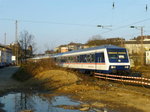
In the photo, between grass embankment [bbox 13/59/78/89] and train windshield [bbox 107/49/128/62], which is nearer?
grass embankment [bbox 13/59/78/89]

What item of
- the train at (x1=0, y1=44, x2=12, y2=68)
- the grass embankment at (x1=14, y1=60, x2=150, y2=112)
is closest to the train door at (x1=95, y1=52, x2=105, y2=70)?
the grass embankment at (x1=14, y1=60, x2=150, y2=112)

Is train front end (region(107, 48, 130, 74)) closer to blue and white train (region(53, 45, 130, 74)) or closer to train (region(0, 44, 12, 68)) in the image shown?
blue and white train (region(53, 45, 130, 74))

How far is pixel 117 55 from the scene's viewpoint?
83.2 ft

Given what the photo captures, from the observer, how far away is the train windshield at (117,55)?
24.9 m

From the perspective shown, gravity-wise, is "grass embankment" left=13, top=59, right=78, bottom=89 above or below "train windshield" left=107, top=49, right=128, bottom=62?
below

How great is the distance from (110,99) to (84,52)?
16710 mm

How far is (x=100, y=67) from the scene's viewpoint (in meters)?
25.6

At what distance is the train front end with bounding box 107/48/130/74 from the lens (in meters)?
24.4

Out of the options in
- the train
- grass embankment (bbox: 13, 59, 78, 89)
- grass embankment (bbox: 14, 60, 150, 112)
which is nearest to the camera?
grass embankment (bbox: 14, 60, 150, 112)

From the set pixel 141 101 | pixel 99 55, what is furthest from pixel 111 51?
pixel 141 101

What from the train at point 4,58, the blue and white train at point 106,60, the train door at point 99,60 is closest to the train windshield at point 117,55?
the blue and white train at point 106,60

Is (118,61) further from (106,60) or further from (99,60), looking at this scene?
(99,60)

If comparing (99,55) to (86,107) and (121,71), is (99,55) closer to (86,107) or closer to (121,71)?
(121,71)

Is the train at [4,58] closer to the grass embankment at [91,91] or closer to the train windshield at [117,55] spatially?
the grass embankment at [91,91]
